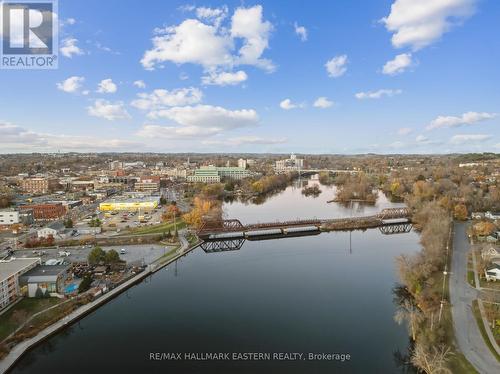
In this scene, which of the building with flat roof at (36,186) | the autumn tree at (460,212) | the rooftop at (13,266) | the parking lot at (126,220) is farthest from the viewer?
the building with flat roof at (36,186)

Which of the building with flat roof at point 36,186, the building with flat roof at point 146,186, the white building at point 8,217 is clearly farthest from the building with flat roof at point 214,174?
the white building at point 8,217

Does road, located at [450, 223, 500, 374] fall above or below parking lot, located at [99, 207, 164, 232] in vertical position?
below

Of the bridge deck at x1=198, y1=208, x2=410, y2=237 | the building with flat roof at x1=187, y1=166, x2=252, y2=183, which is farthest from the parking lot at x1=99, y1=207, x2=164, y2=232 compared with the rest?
the building with flat roof at x1=187, y1=166, x2=252, y2=183

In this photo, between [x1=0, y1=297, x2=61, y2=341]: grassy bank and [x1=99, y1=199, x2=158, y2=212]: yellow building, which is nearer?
[x1=0, y1=297, x2=61, y2=341]: grassy bank

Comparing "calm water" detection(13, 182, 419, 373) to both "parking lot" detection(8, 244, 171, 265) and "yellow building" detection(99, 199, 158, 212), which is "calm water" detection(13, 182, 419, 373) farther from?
"yellow building" detection(99, 199, 158, 212)

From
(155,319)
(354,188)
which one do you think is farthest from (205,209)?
(354,188)

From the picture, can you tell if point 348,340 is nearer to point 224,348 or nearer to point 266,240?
point 224,348

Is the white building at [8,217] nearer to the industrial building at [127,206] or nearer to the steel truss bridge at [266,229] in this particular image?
the industrial building at [127,206]
